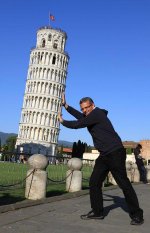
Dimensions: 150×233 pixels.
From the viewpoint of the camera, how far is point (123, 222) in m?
6.88

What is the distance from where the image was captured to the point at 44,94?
108812 millimetres

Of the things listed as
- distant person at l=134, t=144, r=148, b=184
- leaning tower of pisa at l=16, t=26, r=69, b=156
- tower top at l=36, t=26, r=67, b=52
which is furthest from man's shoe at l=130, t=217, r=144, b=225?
tower top at l=36, t=26, r=67, b=52

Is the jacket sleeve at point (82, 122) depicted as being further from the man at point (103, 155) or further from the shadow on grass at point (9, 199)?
the shadow on grass at point (9, 199)

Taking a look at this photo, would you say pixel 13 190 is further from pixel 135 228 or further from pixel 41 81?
pixel 41 81

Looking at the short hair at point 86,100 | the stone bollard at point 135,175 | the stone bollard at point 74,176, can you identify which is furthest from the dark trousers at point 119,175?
the stone bollard at point 135,175

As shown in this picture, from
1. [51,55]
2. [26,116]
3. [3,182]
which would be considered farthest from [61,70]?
[3,182]

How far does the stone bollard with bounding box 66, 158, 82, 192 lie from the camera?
1131 centimetres

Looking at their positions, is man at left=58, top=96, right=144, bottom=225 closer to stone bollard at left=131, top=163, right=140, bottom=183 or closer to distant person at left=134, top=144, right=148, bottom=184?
stone bollard at left=131, top=163, right=140, bottom=183

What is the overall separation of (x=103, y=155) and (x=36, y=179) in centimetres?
243

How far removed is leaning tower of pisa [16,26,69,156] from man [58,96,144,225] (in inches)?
3955

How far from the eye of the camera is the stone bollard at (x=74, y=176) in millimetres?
11312

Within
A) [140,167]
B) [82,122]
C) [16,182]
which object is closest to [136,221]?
[82,122]

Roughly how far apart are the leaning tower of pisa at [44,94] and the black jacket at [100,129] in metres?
101

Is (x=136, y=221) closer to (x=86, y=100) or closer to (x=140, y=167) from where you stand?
(x=86, y=100)
